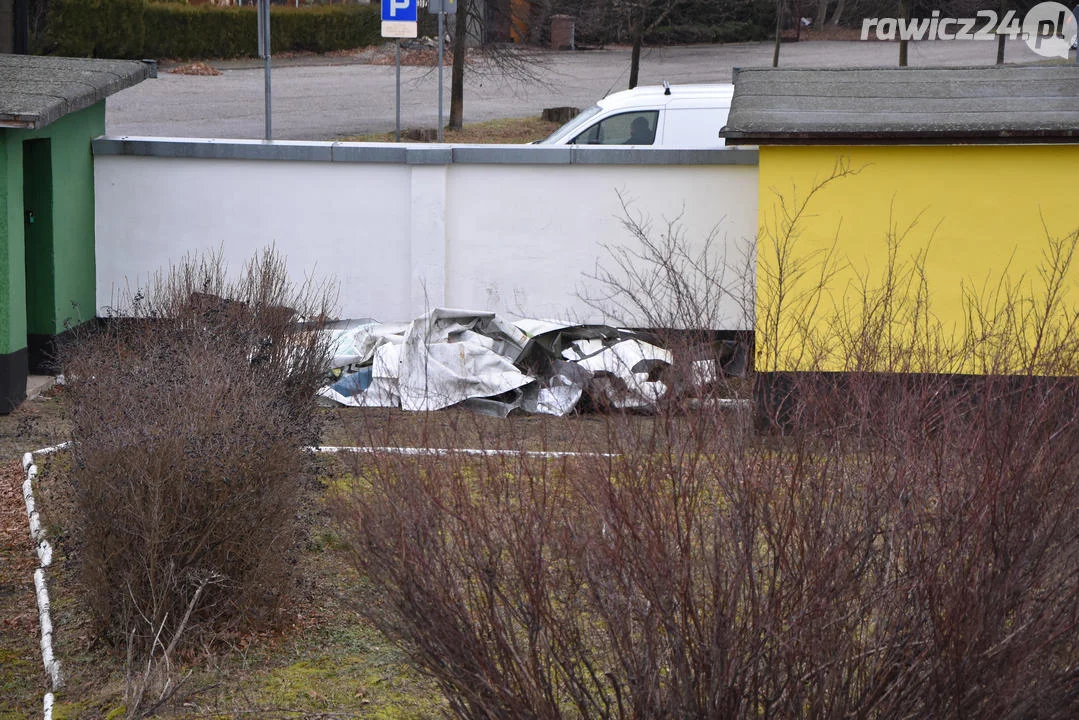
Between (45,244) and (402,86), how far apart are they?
2328cm

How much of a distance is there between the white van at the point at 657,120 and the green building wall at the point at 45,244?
15.1ft

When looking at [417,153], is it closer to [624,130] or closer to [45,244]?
[624,130]

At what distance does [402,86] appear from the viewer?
111 feet

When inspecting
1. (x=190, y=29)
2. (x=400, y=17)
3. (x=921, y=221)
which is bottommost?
(x=921, y=221)

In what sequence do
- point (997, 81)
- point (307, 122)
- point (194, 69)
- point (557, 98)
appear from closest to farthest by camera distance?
point (997, 81) < point (307, 122) < point (557, 98) < point (194, 69)

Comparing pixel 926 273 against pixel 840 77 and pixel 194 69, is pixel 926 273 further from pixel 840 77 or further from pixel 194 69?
pixel 194 69

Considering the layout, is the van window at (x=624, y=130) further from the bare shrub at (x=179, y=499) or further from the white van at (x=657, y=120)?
the bare shrub at (x=179, y=499)

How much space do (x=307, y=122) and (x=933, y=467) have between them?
23805mm

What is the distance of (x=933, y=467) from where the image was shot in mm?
3609

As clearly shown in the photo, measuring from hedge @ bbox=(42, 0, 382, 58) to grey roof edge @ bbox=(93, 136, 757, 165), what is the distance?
25590 mm

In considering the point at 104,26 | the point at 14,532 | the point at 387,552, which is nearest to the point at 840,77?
the point at 14,532

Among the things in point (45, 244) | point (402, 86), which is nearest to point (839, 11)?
point (402, 86)

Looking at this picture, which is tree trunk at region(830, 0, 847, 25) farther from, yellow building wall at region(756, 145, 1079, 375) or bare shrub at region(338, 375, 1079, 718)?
bare shrub at region(338, 375, 1079, 718)

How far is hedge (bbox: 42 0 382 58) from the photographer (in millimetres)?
36250
